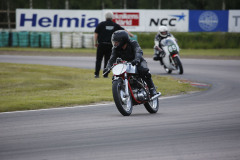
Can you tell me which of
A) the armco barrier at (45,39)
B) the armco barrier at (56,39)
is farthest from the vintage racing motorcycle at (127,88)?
the armco barrier at (45,39)

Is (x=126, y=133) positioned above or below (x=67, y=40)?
above

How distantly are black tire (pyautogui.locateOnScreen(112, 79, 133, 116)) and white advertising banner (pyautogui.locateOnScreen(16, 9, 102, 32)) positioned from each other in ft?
84.9

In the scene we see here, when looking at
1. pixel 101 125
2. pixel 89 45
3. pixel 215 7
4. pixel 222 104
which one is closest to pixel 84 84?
pixel 222 104

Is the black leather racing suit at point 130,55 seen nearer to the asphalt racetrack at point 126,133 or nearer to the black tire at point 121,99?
the black tire at point 121,99

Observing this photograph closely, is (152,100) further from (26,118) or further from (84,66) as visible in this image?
(84,66)

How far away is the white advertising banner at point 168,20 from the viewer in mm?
33344

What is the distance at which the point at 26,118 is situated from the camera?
8.35 m

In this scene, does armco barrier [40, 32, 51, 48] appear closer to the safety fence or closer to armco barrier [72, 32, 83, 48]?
the safety fence

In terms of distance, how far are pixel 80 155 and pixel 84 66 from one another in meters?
15.0

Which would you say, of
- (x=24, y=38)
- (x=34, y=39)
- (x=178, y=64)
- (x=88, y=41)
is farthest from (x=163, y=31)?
(x=24, y=38)

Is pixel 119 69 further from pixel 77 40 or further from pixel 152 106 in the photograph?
pixel 77 40

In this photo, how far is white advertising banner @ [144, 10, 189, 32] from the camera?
33.3 m

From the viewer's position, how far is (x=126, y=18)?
1315 inches

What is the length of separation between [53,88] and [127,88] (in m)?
5.42
